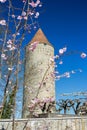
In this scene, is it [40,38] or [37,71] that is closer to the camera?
[37,71]

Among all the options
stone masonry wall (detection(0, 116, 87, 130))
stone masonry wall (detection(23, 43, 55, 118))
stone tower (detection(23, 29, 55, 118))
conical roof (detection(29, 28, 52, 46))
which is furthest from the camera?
conical roof (detection(29, 28, 52, 46))

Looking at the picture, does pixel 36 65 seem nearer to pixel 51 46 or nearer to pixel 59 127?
pixel 51 46

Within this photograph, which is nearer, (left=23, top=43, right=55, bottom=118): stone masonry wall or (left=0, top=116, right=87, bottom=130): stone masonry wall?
(left=0, top=116, right=87, bottom=130): stone masonry wall

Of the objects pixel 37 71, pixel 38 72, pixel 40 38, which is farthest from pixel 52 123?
pixel 40 38

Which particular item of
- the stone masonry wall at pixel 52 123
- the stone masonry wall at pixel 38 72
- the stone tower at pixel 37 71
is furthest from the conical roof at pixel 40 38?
the stone masonry wall at pixel 52 123

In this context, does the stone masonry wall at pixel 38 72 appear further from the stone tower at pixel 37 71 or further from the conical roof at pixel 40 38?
the conical roof at pixel 40 38

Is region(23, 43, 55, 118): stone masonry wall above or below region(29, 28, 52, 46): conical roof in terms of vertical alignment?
below

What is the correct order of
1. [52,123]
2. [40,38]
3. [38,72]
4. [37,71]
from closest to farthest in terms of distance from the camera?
1. [52,123]
2. [37,71]
3. [38,72]
4. [40,38]

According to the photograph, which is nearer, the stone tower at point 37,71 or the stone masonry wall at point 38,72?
the stone tower at point 37,71

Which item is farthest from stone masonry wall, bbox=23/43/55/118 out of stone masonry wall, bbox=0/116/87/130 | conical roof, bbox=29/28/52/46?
stone masonry wall, bbox=0/116/87/130

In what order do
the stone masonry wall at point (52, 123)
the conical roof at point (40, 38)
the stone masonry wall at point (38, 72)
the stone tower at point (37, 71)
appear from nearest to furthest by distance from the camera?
the stone masonry wall at point (52, 123), the stone tower at point (37, 71), the stone masonry wall at point (38, 72), the conical roof at point (40, 38)

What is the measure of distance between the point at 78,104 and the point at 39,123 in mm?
9209

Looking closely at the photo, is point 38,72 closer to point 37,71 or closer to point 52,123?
point 37,71

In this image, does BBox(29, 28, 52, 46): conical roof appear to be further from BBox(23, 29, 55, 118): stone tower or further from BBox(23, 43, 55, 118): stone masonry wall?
BBox(23, 43, 55, 118): stone masonry wall
